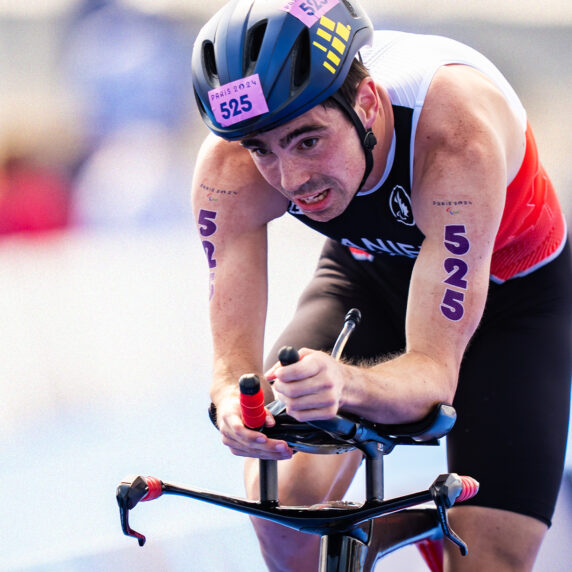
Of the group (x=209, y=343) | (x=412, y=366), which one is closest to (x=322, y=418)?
(x=412, y=366)

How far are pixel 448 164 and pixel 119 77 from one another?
3250 millimetres

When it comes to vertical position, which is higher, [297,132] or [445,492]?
[297,132]

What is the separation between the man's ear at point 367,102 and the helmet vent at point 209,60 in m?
0.34

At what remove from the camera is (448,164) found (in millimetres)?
2076

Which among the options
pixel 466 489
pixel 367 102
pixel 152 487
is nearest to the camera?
pixel 466 489

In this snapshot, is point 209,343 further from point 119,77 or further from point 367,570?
point 367,570

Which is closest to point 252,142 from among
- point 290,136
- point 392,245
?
point 290,136

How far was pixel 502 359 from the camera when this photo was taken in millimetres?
2463

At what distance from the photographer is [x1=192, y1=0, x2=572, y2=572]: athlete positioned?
6.44 feet

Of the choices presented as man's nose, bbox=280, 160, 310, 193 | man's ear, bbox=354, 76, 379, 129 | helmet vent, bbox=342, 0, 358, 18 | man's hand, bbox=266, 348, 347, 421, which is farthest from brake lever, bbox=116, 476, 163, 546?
helmet vent, bbox=342, 0, 358, 18

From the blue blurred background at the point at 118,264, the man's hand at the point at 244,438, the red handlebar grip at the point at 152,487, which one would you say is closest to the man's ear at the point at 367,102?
the man's hand at the point at 244,438

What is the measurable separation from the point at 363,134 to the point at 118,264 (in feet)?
9.31

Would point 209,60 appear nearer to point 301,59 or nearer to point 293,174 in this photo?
point 301,59

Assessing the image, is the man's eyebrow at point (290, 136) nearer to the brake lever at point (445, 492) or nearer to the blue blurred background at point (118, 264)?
the brake lever at point (445, 492)
